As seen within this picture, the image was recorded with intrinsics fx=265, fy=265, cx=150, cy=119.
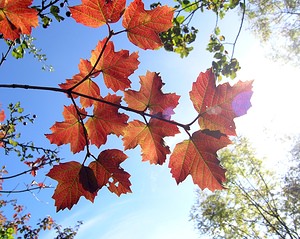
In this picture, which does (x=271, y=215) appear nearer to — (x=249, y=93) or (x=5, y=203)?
(x=5, y=203)

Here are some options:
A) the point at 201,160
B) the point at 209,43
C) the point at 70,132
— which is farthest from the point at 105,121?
the point at 209,43

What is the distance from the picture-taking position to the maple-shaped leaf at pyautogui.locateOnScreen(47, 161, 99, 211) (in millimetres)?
805

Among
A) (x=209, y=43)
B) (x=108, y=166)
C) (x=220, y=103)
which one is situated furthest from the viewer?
(x=209, y=43)

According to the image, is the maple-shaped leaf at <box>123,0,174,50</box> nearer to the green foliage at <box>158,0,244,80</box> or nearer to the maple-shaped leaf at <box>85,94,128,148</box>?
the maple-shaped leaf at <box>85,94,128,148</box>

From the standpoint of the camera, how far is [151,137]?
84 centimetres

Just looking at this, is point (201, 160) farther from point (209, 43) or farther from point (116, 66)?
point (209, 43)

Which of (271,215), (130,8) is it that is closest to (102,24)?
(130,8)

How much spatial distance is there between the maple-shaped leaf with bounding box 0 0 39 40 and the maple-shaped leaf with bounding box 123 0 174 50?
0.31 metres

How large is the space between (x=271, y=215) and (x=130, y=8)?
2280 cm

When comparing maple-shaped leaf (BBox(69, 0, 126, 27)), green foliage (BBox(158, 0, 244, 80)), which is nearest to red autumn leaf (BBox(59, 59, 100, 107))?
maple-shaped leaf (BBox(69, 0, 126, 27))

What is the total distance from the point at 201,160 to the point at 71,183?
41 centimetres

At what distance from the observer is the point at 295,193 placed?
20.7m

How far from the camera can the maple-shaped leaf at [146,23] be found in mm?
845

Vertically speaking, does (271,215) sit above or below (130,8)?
above
